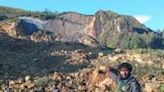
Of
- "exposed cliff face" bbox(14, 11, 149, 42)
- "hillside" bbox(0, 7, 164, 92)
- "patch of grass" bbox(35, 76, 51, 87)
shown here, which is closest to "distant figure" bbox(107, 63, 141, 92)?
"hillside" bbox(0, 7, 164, 92)

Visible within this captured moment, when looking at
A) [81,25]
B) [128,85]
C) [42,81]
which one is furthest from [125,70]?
[81,25]

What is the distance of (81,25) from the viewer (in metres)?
52.0

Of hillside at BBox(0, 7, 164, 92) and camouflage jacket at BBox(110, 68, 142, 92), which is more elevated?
camouflage jacket at BBox(110, 68, 142, 92)

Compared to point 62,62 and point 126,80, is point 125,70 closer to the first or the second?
point 126,80

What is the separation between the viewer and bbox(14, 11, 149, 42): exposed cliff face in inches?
1823

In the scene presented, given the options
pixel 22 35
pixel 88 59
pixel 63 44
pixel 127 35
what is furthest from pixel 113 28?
pixel 88 59

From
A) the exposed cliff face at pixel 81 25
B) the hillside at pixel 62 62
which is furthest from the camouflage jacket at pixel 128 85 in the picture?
the exposed cliff face at pixel 81 25

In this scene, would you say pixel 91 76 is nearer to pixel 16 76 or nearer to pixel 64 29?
pixel 16 76

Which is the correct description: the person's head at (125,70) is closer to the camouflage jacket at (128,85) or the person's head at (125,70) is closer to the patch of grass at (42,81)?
the camouflage jacket at (128,85)

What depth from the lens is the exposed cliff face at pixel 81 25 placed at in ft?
152

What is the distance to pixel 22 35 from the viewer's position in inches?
1490

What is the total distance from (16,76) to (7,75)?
419 mm

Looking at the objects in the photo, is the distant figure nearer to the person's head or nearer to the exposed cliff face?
the person's head

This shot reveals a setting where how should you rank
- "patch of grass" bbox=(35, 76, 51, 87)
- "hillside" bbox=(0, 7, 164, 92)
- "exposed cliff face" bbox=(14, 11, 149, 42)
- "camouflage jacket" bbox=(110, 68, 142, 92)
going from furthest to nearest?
"exposed cliff face" bbox=(14, 11, 149, 42), "patch of grass" bbox=(35, 76, 51, 87), "hillside" bbox=(0, 7, 164, 92), "camouflage jacket" bbox=(110, 68, 142, 92)
